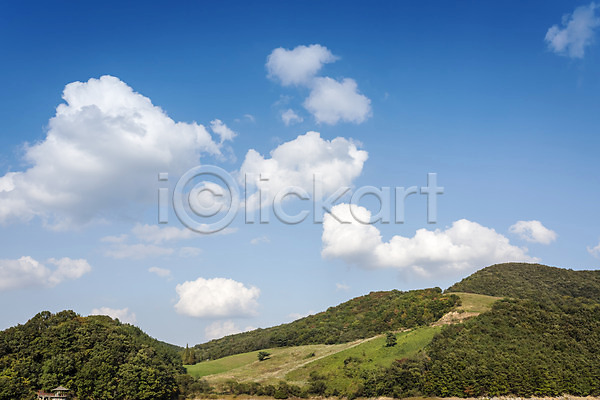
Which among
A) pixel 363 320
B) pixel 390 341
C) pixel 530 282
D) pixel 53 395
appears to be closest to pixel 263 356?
pixel 390 341

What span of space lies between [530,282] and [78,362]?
149766mm

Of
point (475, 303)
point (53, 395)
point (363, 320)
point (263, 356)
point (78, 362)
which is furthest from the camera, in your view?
point (363, 320)

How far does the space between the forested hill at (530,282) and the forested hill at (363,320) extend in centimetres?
3168

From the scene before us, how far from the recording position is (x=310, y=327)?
418 ft

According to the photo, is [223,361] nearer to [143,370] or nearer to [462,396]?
[143,370]

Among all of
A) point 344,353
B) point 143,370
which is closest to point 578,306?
point 344,353

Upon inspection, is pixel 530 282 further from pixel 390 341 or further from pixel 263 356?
pixel 263 356

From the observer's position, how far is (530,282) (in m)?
160

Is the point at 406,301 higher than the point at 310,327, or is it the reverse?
the point at 406,301

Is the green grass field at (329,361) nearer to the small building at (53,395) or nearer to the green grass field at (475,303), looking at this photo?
the green grass field at (475,303)

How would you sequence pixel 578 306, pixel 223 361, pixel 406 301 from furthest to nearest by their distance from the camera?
pixel 406 301 → pixel 223 361 → pixel 578 306

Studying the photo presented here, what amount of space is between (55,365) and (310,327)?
7557 cm

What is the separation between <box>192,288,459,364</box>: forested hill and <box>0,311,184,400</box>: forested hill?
41663 mm

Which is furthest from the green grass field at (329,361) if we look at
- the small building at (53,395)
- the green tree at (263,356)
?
the small building at (53,395)
